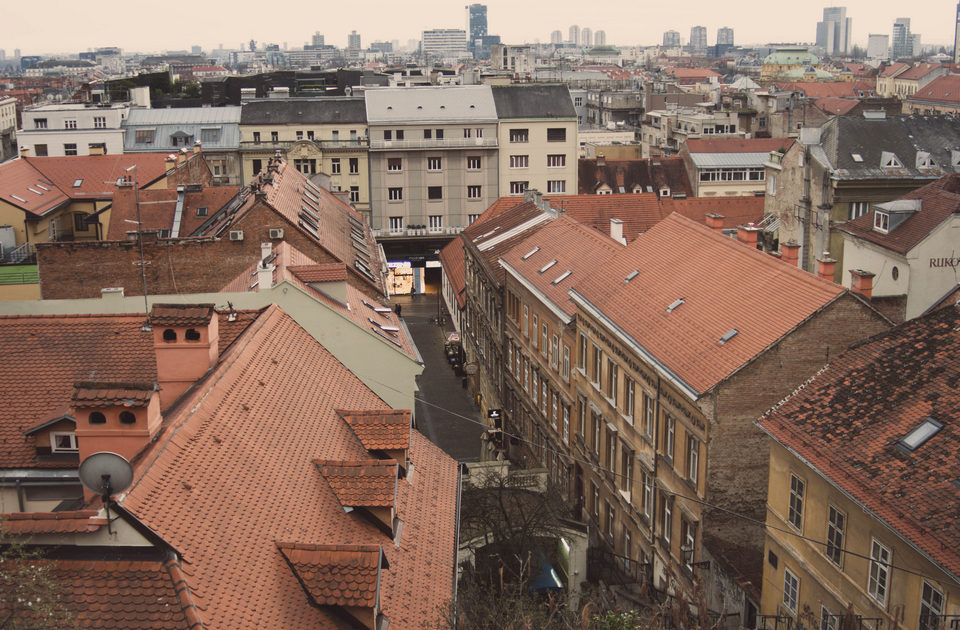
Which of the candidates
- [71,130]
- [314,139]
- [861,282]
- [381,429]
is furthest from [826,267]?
[71,130]

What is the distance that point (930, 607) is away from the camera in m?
22.2

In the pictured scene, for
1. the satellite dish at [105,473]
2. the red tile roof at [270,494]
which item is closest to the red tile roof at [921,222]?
the red tile roof at [270,494]

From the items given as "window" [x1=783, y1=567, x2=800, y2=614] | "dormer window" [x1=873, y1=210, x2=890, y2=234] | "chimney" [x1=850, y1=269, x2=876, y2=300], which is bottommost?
"window" [x1=783, y1=567, x2=800, y2=614]

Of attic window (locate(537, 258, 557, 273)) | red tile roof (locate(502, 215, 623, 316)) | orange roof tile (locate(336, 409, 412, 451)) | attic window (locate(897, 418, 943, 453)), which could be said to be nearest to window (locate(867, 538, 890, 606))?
attic window (locate(897, 418, 943, 453))

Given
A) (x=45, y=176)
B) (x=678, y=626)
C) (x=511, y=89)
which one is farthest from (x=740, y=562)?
(x=511, y=89)

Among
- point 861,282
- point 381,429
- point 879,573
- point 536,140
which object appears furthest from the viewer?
point 536,140

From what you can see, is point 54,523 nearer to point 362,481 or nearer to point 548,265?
point 362,481

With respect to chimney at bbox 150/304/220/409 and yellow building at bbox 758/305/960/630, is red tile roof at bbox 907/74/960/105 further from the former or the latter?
chimney at bbox 150/304/220/409

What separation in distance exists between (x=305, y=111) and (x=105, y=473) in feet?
265

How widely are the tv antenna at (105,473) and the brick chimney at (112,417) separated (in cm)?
178

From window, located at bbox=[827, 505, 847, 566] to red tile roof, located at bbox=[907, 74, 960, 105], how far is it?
17172cm

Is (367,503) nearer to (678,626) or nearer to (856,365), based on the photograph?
(678,626)

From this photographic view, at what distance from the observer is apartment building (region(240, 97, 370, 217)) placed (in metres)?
92.3

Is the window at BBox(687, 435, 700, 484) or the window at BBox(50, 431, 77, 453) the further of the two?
the window at BBox(687, 435, 700, 484)
